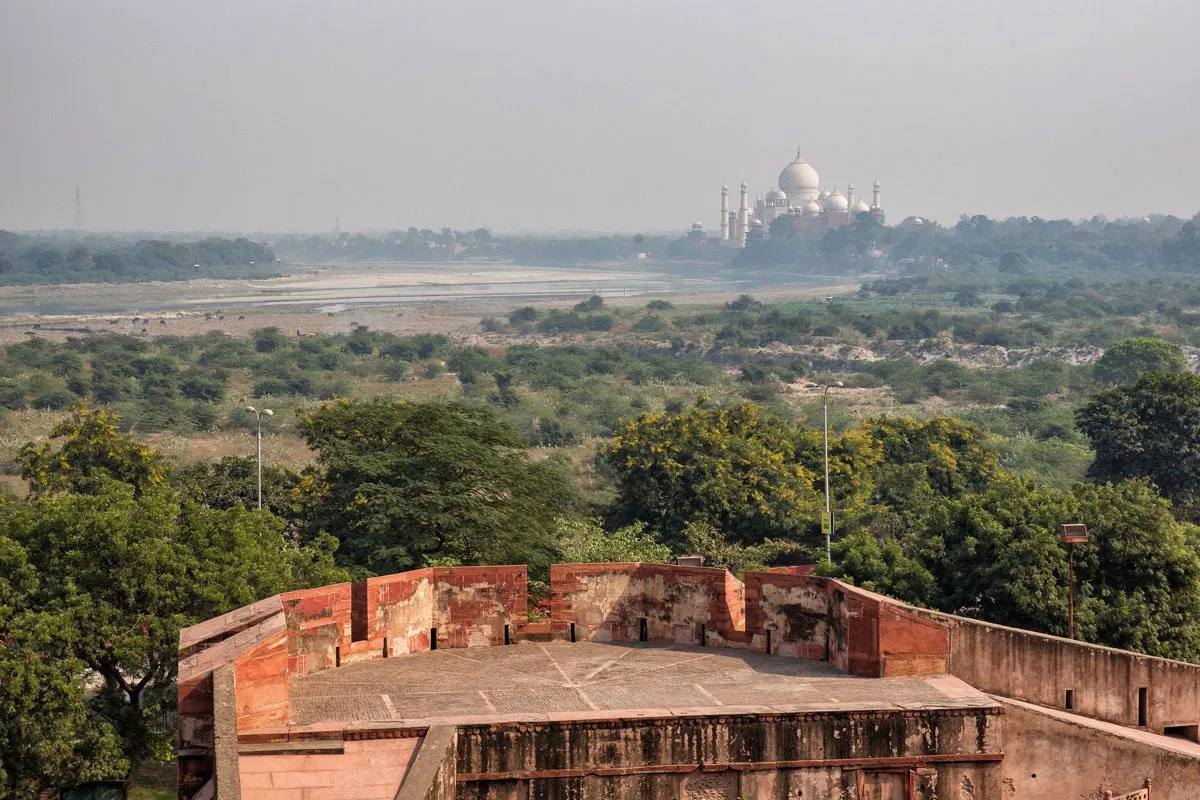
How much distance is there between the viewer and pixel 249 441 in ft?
183

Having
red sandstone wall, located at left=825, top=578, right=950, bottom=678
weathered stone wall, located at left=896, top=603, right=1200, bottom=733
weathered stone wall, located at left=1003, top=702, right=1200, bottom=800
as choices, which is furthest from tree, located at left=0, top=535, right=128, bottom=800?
weathered stone wall, located at left=1003, top=702, right=1200, bottom=800

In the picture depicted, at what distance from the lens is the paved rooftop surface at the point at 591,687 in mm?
12695

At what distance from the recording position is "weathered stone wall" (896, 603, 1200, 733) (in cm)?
1390

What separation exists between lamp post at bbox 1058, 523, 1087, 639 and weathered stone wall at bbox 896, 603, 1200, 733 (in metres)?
1.84

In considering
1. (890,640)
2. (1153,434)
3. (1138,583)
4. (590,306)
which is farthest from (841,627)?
(590,306)

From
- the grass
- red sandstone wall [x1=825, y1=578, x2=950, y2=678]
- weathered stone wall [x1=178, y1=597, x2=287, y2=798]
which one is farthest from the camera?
the grass

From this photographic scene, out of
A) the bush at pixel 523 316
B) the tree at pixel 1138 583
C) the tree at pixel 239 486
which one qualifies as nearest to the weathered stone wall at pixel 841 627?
the tree at pixel 1138 583

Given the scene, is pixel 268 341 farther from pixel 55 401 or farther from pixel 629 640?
pixel 629 640

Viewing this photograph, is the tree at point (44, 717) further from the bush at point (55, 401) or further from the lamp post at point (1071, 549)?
the bush at point (55, 401)

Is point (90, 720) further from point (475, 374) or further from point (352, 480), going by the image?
point (475, 374)

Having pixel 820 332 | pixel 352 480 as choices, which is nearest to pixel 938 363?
pixel 820 332

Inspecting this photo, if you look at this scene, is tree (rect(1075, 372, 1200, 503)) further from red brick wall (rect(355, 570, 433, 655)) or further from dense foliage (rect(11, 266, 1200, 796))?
red brick wall (rect(355, 570, 433, 655))

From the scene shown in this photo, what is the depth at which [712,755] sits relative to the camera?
12375mm

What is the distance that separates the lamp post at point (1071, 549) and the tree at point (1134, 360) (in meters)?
51.9
